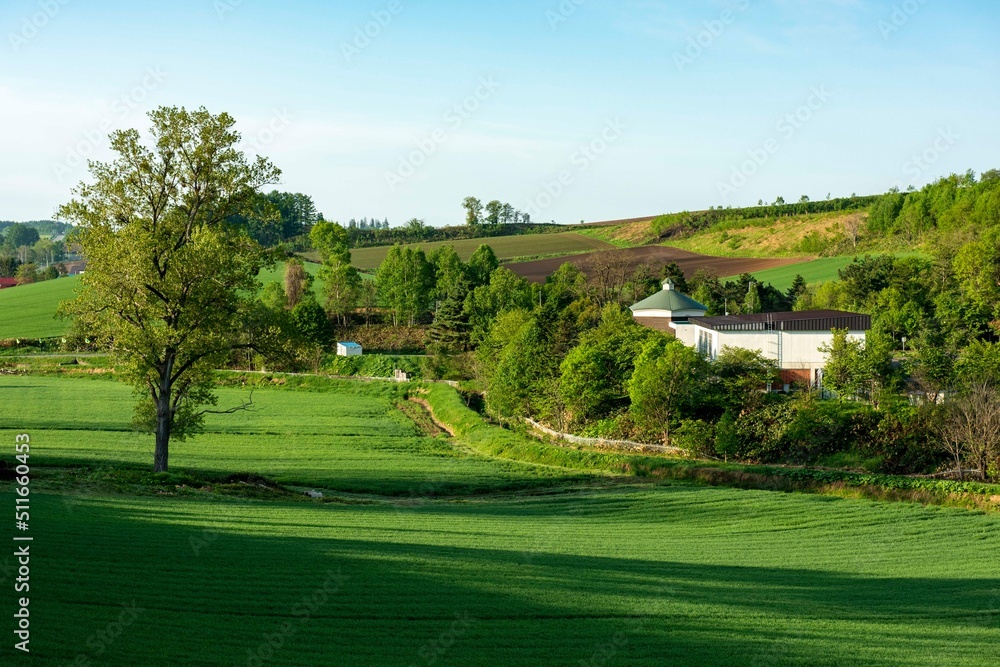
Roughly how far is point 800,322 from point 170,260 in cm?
3956

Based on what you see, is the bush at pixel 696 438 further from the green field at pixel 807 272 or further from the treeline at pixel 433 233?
the treeline at pixel 433 233

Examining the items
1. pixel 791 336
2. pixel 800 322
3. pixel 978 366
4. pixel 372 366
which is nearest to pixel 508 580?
pixel 978 366

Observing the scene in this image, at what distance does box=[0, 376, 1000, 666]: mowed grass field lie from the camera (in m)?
15.6

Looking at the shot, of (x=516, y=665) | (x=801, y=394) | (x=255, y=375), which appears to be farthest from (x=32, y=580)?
(x=255, y=375)

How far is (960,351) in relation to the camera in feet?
174

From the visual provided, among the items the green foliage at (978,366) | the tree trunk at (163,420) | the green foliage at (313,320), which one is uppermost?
the green foliage at (313,320)

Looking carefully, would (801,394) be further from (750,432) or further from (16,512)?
(16,512)

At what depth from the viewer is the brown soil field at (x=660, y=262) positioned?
10650 cm

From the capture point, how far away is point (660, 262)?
364 ft

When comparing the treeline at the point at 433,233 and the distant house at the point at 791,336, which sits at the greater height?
the treeline at the point at 433,233

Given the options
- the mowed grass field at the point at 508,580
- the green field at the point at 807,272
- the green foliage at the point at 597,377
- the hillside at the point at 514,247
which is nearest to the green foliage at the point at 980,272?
the green field at the point at 807,272

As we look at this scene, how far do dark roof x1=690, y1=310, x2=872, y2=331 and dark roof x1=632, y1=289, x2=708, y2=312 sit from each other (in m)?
14.9

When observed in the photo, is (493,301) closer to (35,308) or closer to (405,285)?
(405,285)

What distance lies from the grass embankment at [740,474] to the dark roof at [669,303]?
27.2 m
